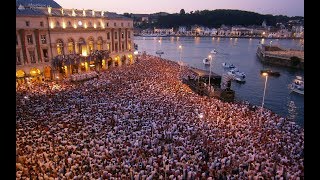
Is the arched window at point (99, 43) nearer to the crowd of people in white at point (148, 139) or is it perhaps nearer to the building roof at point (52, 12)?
the building roof at point (52, 12)

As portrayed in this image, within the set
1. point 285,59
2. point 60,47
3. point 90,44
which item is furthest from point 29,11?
point 285,59

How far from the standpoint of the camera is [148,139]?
68.2 ft

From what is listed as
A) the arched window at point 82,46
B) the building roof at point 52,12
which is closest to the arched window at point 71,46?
the arched window at point 82,46

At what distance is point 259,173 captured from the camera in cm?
1617

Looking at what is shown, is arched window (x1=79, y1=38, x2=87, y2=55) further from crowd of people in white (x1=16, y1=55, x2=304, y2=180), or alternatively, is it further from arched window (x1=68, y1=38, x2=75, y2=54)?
crowd of people in white (x1=16, y1=55, x2=304, y2=180)

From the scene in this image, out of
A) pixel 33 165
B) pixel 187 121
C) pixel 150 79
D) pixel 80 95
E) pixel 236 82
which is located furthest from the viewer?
pixel 236 82

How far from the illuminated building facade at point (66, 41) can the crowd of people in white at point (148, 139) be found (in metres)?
13.9

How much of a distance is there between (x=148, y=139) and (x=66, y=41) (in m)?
38.6

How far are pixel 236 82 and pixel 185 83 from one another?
21088 mm

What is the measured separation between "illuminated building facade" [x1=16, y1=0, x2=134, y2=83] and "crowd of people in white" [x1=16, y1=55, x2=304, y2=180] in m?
13.9

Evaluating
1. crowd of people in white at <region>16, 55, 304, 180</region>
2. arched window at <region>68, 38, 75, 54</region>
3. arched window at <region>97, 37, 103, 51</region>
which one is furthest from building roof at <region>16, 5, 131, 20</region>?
crowd of people in white at <region>16, 55, 304, 180</region>

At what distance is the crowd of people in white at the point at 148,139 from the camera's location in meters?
16.9
